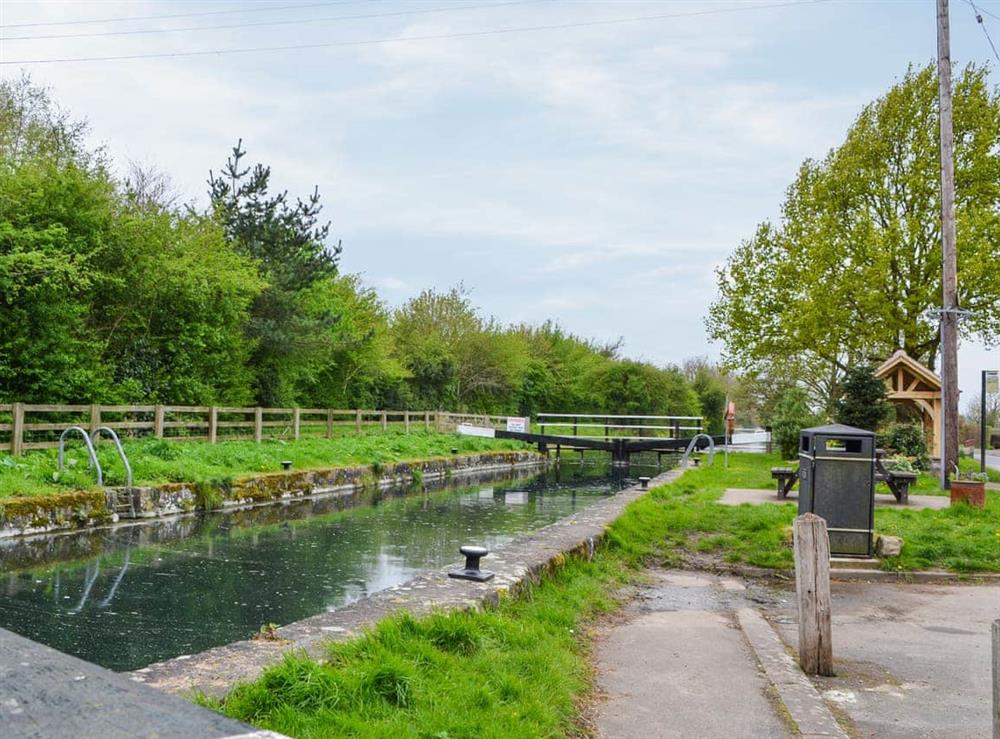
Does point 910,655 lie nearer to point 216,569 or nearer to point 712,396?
point 216,569

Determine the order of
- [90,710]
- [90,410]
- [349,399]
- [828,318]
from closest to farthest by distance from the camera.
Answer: [90,710], [90,410], [828,318], [349,399]

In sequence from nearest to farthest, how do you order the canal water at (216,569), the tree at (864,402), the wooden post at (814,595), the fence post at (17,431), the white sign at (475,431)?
the wooden post at (814,595)
the canal water at (216,569)
the fence post at (17,431)
the tree at (864,402)
the white sign at (475,431)

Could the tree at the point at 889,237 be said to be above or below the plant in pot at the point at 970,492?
above

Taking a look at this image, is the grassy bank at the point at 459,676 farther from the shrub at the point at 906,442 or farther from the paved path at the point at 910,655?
the shrub at the point at 906,442

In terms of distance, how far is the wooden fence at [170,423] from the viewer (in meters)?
13.1

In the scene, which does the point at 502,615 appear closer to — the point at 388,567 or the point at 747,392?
the point at 388,567

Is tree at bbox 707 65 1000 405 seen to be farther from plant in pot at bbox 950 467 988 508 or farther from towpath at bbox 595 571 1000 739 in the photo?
towpath at bbox 595 571 1000 739

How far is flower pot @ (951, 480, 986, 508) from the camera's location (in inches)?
416

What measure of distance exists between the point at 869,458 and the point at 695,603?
2.32 m

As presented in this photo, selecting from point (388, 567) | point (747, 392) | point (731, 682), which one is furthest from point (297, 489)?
point (747, 392)

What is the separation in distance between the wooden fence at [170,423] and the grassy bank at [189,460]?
39cm

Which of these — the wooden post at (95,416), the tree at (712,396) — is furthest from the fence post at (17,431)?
the tree at (712,396)

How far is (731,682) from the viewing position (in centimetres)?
440

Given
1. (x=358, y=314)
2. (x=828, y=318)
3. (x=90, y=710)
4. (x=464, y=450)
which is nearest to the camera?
(x=90, y=710)
